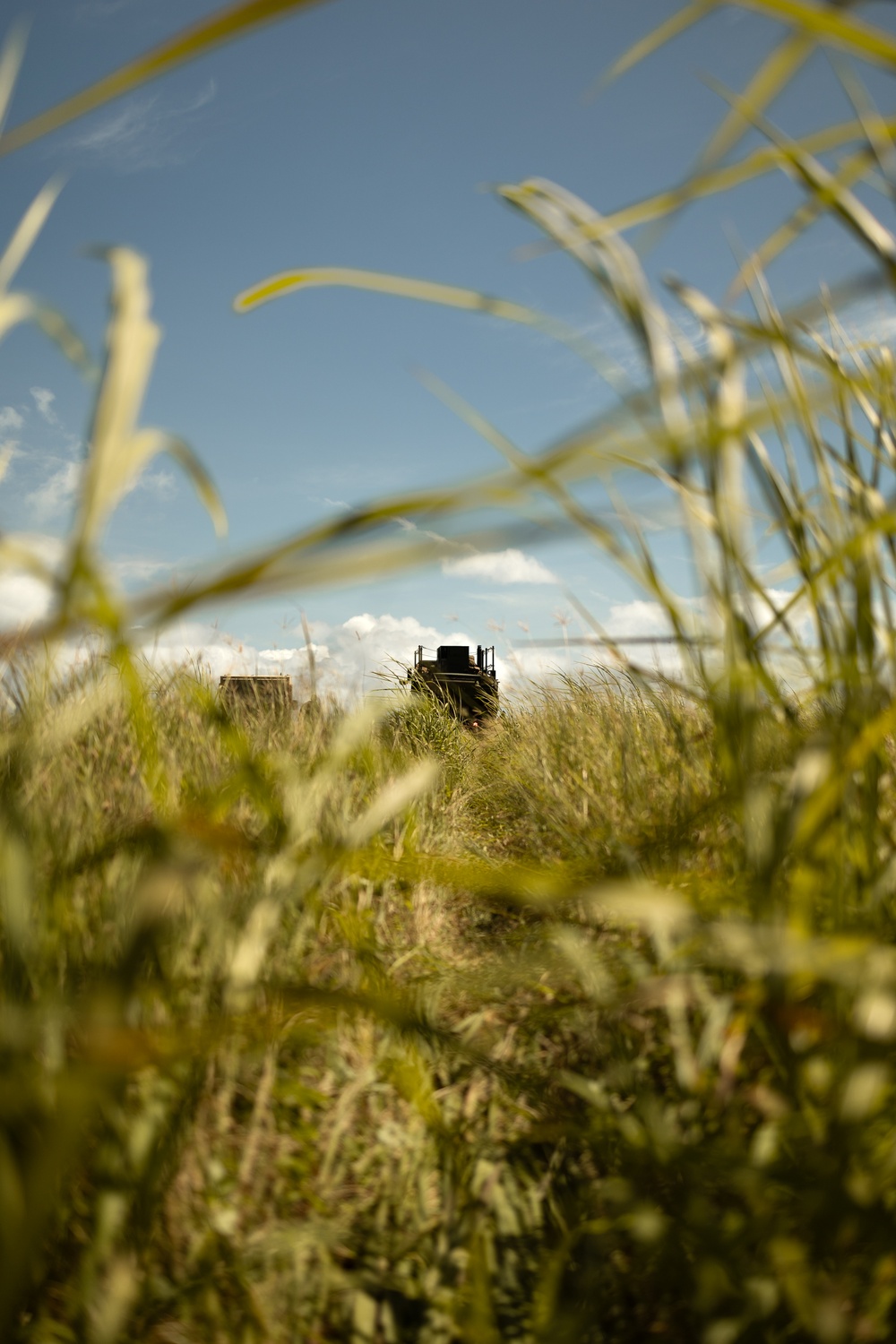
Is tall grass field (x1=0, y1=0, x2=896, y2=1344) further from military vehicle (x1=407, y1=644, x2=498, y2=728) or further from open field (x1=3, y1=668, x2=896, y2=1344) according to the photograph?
military vehicle (x1=407, y1=644, x2=498, y2=728)

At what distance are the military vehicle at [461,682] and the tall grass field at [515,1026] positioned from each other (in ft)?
12.7

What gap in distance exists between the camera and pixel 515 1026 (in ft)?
3.59

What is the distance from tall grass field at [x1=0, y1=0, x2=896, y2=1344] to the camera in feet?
1.53

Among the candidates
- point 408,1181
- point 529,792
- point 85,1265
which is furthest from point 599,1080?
point 529,792

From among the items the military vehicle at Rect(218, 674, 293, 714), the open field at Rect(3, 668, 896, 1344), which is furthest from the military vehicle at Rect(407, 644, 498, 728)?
the open field at Rect(3, 668, 896, 1344)

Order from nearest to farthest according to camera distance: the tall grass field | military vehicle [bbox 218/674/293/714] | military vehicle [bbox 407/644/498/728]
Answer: the tall grass field → military vehicle [bbox 218/674/293/714] → military vehicle [bbox 407/644/498/728]

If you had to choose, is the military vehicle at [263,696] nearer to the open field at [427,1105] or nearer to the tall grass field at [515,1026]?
the open field at [427,1105]

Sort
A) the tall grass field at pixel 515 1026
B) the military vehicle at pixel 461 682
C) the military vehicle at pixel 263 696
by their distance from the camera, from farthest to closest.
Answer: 1. the military vehicle at pixel 461 682
2. the military vehicle at pixel 263 696
3. the tall grass field at pixel 515 1026

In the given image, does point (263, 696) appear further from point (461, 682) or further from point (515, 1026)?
point (461, 682)

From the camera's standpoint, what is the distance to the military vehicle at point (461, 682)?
17.7 feet

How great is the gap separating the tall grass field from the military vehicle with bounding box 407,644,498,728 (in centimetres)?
388

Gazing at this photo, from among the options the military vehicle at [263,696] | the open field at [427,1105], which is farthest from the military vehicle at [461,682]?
the open field at [427,1105]

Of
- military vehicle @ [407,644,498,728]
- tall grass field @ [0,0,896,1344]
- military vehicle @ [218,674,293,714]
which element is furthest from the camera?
military vehicle @ [407,644,498,728]

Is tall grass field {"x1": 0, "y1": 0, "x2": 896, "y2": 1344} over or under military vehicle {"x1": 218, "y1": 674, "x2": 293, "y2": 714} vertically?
under
